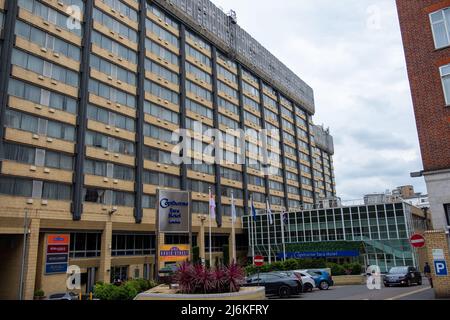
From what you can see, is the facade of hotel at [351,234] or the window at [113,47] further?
the facade of hotel at [351,234]

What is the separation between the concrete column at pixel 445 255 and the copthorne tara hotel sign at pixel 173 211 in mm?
16524

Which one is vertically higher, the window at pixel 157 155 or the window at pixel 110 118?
the window at pixel 110 118

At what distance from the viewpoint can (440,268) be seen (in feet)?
64.2

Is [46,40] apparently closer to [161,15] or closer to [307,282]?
[161,15]

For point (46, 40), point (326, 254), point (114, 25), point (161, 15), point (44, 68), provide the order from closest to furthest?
point (44, 68) < point (46, 40) < point (114, 25) < point (326, 254) < point (161, 15)

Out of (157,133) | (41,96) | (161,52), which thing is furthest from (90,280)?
(161,52)

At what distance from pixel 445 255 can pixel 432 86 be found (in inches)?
361

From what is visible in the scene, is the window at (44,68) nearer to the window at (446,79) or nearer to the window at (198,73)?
the window at (198,73)

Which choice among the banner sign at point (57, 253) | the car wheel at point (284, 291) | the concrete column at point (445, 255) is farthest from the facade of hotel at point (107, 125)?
the concrete column at point (445, 255)

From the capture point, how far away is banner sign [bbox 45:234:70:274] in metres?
35.7

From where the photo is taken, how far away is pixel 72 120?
132ft

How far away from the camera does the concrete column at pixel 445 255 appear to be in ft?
63.8

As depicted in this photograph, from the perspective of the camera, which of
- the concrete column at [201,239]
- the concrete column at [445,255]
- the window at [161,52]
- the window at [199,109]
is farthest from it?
the window at [199,109]
